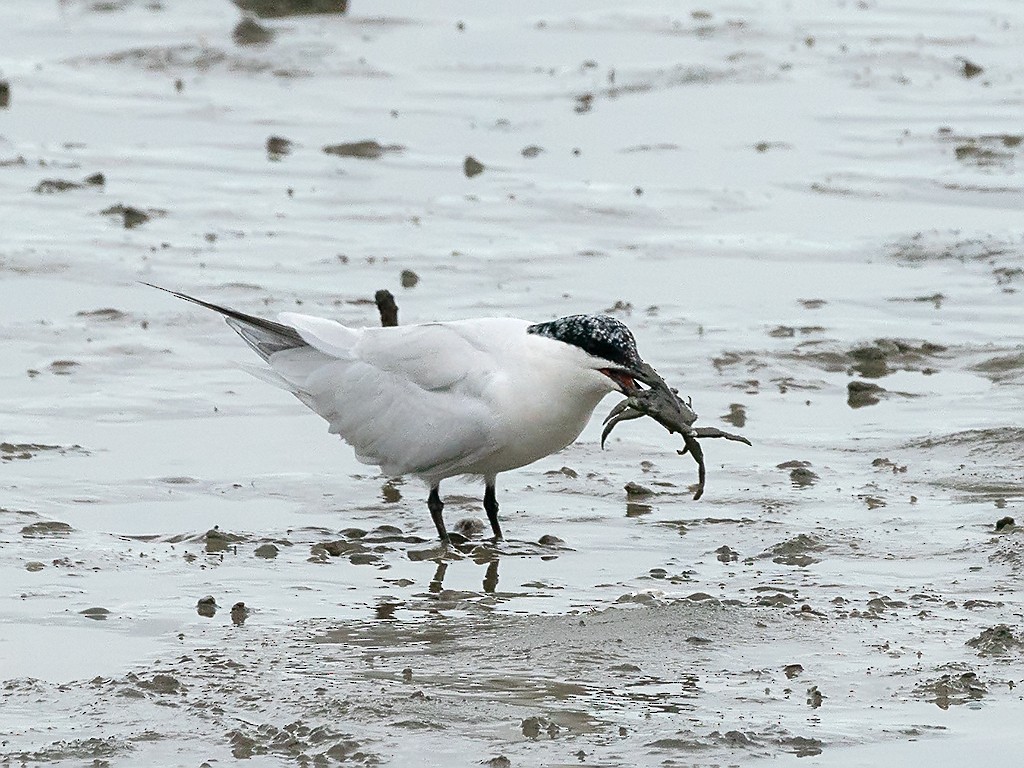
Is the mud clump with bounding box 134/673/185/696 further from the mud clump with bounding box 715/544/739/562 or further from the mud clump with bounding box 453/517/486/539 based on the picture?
the mud clump with bounding box 715/544/739/562

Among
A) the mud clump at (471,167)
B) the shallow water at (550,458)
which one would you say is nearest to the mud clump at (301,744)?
the shallow water at (550,458)

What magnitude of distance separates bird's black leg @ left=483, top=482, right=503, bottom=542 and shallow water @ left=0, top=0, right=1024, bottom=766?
0.11 meters

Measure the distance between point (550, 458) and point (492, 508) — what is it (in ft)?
2.90

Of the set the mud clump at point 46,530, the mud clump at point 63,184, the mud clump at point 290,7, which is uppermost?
the mud clump at point 290,7

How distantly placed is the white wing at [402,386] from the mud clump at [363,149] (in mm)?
5190

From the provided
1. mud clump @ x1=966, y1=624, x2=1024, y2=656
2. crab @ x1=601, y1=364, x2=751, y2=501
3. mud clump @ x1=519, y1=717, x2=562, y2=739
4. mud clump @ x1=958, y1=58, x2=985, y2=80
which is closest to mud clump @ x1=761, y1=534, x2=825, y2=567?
crab @ x1=601, y1=364, x2=751, y2=501

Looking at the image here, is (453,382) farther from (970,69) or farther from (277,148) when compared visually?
(970,69)

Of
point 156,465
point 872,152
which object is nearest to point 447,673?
point 156,465

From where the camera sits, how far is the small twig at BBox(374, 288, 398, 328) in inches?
345

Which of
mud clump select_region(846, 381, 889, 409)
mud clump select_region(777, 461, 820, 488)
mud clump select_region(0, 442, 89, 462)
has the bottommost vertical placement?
mud clump select_region(0, 442, 89, 462)

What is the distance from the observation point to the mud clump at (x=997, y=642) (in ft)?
18.7

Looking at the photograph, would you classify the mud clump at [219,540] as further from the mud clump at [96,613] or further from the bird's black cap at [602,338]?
the bird's black cap at [602,338]

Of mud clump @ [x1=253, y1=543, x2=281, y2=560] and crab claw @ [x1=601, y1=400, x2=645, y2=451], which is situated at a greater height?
crab claw @ [x1=601, y1=400, x2=645, y2=451]

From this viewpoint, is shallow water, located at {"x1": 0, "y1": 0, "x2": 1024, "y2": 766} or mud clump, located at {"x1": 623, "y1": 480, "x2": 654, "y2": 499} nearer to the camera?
shallow water, located at {"x1": 0, "y1": 0, "x2": 1024, "y2": 766}
